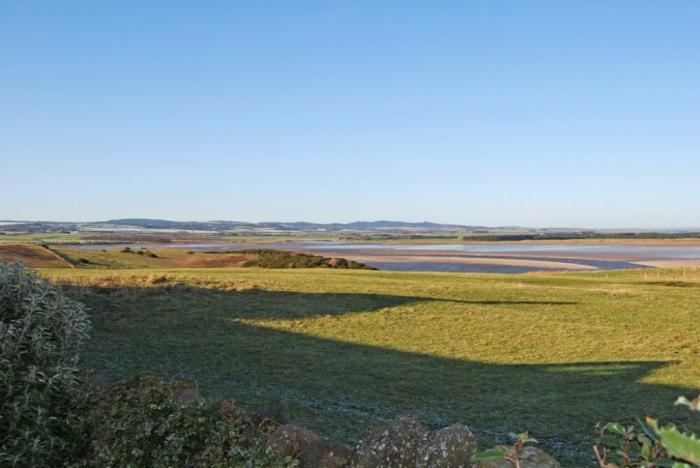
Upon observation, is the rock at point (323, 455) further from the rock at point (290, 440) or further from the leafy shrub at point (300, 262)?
the leafy shrub at point (300, 262)

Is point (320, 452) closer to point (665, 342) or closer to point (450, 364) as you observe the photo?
point (450, 364)

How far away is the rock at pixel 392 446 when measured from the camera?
5.29 meters

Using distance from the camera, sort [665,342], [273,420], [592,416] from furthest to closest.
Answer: [665,342] < [592,416] < [273,420]

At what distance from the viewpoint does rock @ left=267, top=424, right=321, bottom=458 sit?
584 centimetres

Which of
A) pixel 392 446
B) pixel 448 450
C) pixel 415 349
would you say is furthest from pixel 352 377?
pixel 448 450

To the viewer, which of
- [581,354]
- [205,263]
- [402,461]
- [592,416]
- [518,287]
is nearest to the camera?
[402,461]

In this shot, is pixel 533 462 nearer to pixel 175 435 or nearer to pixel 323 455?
pixel 323 455

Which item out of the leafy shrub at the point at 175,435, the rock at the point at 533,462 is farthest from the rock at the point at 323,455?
the rock at the point at 533,462

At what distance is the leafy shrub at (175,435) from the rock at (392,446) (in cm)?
66

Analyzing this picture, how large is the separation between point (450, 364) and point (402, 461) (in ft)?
34.7

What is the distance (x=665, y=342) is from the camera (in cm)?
1844

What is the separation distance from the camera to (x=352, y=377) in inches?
529

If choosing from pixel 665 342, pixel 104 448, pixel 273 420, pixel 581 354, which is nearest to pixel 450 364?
pixel 581 354

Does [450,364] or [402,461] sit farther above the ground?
[402,461]
